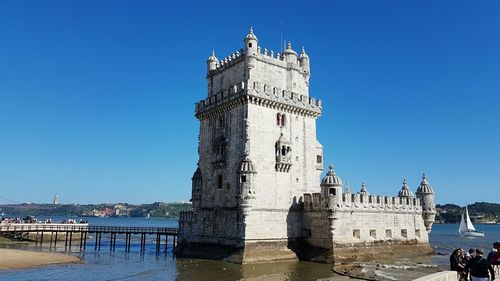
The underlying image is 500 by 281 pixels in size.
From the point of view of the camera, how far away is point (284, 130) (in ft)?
136

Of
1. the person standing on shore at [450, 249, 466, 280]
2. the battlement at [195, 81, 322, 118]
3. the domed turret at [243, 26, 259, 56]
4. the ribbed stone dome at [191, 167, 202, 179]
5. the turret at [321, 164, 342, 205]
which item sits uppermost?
the domed turret at [243, 26, 259, 56]

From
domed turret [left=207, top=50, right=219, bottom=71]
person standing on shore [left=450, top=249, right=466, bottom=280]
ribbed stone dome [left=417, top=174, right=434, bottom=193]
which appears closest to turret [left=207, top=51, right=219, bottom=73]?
domed turret [left=207, top=50, right=219, bottom=71]

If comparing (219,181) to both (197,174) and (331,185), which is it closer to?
(197,174)

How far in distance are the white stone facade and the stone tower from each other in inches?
3.7

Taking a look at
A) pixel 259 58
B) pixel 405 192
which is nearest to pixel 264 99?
pixel 259 58

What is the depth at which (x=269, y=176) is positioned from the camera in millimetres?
39312

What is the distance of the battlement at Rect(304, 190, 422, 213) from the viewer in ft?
124

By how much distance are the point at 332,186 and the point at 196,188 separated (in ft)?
46.6

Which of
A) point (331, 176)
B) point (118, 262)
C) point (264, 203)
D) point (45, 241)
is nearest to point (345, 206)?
point (331, 176)

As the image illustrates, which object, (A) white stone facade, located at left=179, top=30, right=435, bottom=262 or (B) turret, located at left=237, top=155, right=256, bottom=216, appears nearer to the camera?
(B) turret, located at left=237, top=155, right=256, bottom=216

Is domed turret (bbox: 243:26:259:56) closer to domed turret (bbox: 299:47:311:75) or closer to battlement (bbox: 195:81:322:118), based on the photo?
battlement (bbox: 195:81:322:118)

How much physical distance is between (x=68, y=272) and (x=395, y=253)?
30232mm

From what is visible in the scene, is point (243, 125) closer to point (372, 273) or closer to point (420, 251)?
point (372, 273)

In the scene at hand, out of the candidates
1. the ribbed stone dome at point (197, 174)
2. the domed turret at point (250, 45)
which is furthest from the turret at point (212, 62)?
the ribbed stone dome at point (197, 174)
